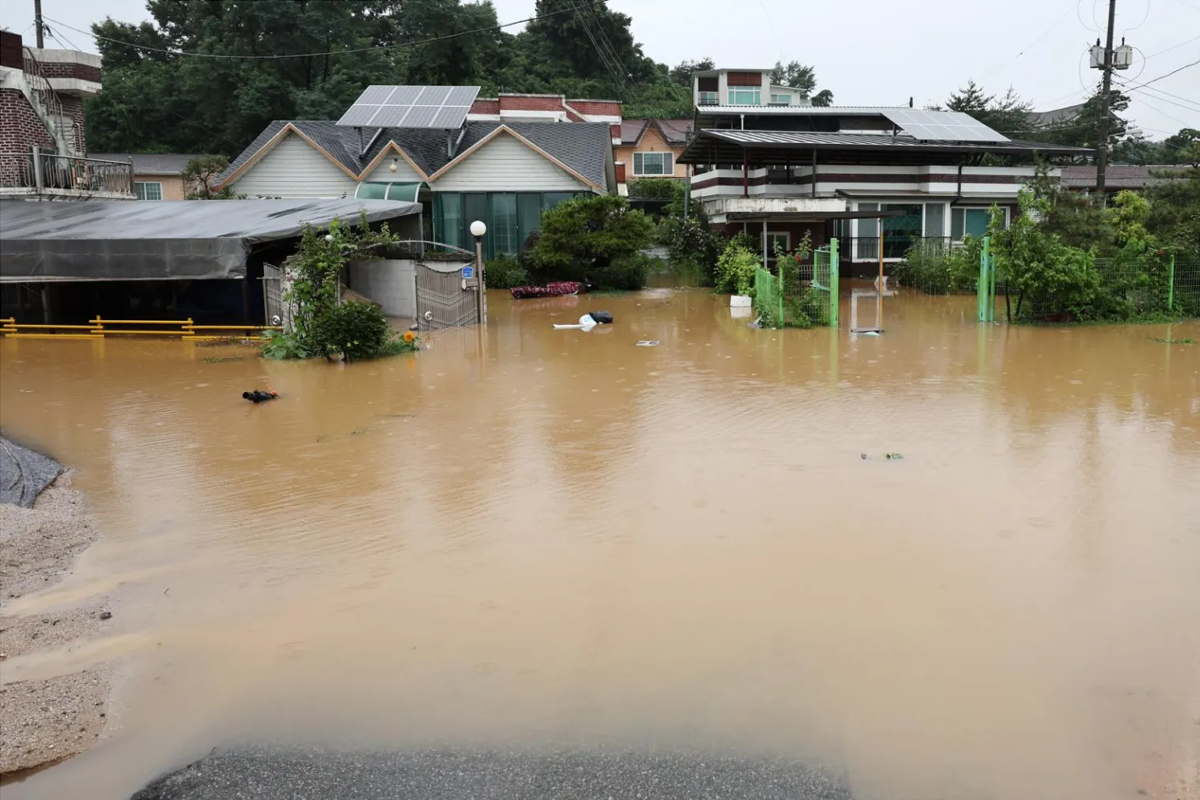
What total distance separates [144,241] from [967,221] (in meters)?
28.4

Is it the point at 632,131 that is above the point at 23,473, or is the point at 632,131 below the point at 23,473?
above

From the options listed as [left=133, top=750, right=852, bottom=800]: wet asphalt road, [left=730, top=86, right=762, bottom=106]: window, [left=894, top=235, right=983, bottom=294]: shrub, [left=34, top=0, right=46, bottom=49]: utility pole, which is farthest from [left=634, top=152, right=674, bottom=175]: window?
[left=133, top=750, right=852, bottom=800]: wet asphalt road

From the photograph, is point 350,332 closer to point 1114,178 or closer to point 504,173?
point 504,173

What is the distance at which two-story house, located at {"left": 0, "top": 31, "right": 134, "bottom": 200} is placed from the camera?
2616 centimetres

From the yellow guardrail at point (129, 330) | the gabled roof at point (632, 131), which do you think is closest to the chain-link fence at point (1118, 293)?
the yellow guardrail at point (129, 330)

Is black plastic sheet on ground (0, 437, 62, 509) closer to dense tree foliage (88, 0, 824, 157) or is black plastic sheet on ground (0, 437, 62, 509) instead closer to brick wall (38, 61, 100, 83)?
brick wall (38, 61, 100, 83)

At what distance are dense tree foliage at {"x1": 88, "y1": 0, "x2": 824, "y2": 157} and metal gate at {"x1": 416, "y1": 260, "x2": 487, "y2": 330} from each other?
30354 millimetres

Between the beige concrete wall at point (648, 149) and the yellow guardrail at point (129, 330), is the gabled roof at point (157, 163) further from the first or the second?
the yellow guardrail at point (129, 330)

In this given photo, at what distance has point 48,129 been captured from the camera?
90.6 feet

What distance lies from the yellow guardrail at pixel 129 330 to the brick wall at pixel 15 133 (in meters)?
4.55

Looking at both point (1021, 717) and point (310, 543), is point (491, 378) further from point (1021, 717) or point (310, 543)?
point (1021, 717)

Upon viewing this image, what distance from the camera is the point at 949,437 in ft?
39.5

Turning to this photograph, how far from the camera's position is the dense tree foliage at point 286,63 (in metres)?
52.9

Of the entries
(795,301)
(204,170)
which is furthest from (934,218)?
(204,170)
